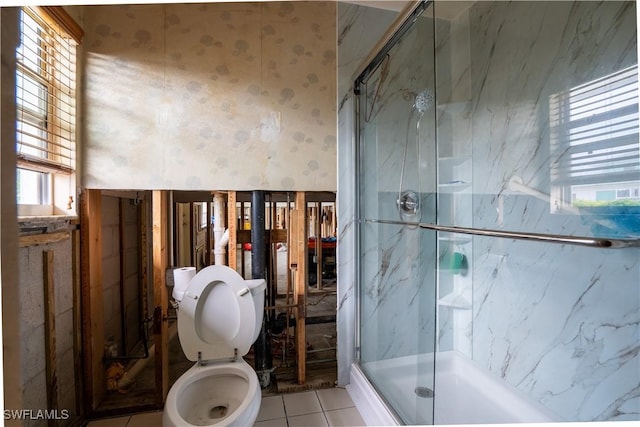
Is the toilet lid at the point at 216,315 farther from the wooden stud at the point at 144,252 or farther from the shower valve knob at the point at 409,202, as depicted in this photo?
the shower valve knob at the point at 409,202

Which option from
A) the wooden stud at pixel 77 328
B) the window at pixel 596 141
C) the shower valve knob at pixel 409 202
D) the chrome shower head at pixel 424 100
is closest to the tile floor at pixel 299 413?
the wooden stud at pixel 77 328

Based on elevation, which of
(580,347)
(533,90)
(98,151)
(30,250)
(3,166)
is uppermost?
(533,90)

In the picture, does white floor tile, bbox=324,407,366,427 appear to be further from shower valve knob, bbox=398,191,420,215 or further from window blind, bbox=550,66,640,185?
→ window blind, bbox=550,66,640,185

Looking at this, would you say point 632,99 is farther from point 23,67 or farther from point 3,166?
point 23,67

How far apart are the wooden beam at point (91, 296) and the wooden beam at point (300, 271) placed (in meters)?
1.21

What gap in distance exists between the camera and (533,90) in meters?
1.47

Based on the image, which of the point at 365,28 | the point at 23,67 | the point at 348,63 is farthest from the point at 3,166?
the point at 365,28

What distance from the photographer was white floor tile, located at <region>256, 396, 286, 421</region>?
5.70 feet

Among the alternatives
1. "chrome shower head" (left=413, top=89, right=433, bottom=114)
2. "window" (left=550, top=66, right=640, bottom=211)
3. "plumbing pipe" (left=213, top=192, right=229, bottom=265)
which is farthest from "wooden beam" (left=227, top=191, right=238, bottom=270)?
"window" (left=550, top=66, right=640, bottom=211)

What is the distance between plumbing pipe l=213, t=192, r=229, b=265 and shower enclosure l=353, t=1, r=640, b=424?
3.05ft

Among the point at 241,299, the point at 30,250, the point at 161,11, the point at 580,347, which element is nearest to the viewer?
the point at 580,347

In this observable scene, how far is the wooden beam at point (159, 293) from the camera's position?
1.80 meters

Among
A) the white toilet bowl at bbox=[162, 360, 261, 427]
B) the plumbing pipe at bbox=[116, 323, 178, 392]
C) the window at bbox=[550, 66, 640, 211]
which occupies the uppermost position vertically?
the window at bbox=[550, 66, 640, 211]

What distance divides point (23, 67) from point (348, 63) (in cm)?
177
